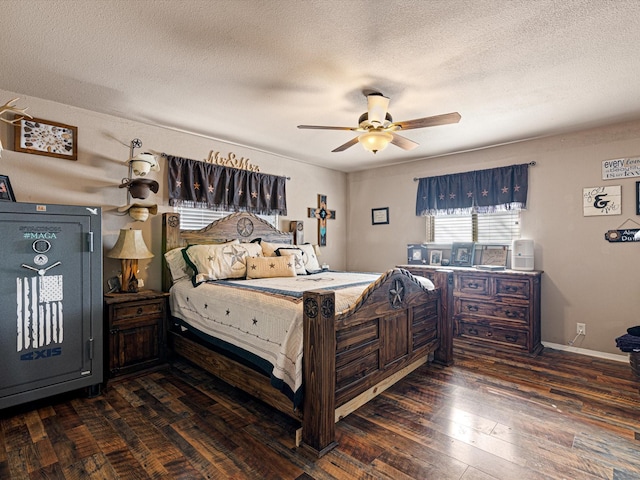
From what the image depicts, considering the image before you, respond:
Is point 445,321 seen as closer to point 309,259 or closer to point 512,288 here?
point 512,288

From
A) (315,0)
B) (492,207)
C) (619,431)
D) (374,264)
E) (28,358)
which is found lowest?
(619,431)

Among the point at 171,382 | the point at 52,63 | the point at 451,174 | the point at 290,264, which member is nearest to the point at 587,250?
the point at 451,174

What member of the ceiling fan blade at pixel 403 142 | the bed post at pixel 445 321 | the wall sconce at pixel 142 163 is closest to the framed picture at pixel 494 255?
the bed post at pixel 445 321

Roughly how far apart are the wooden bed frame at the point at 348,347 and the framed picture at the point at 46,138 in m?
1.03

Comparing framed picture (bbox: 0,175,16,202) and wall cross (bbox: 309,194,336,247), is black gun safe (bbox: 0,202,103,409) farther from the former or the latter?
wall cross (bbox: 309,194,336,247)

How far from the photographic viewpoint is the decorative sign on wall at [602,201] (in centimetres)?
348

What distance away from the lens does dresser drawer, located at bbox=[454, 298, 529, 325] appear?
3.68 m

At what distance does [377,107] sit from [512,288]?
259 centimetres

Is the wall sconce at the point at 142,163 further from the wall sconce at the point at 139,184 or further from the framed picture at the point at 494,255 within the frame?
the framed picture at the point at 494,255

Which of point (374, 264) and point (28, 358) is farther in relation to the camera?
point (374, 264)

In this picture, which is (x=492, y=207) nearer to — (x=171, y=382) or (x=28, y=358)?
(x=171, y=382)

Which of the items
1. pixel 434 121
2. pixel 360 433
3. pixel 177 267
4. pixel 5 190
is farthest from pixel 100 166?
pixel 360 433

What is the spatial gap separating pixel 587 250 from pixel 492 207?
110 centimetres

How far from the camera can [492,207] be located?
4.29m
